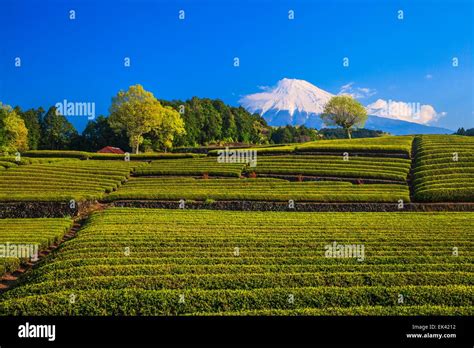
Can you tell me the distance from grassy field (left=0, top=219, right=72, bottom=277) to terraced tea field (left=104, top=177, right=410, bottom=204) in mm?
9169

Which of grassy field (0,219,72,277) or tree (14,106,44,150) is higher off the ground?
tree (14,106,44,150)

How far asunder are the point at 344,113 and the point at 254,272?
8655cm

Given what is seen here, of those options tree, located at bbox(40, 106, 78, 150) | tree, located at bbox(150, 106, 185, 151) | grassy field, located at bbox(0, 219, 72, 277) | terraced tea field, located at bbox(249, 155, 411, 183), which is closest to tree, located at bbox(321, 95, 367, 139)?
tree, located at bbox(150, 106, 185, 151)

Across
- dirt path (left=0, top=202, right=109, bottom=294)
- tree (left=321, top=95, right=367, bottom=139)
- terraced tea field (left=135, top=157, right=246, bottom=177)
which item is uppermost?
tree (left=321, top=95, right=367, bottom=139)

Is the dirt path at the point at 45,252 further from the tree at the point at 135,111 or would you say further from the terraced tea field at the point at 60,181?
the tree at the point at 135,111

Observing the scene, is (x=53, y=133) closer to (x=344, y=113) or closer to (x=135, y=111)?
(x=135, y=111)

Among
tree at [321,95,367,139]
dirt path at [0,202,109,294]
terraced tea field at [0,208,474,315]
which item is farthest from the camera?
tree at [321,95,367,139]

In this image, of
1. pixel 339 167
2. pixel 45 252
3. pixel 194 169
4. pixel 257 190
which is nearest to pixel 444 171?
pixel 339 167

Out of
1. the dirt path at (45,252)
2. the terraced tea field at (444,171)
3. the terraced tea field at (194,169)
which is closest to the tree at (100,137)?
the terraced tea field at (194,169)

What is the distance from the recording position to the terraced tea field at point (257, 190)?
41037mm

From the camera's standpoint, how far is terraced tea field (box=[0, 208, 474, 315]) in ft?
47.7

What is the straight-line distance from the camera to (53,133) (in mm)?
112688

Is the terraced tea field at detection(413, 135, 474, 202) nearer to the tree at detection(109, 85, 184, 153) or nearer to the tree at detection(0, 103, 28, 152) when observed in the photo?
the tree at detection(109, 85, 184, 153)

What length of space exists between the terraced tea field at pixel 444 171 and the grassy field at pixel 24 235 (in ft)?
110
